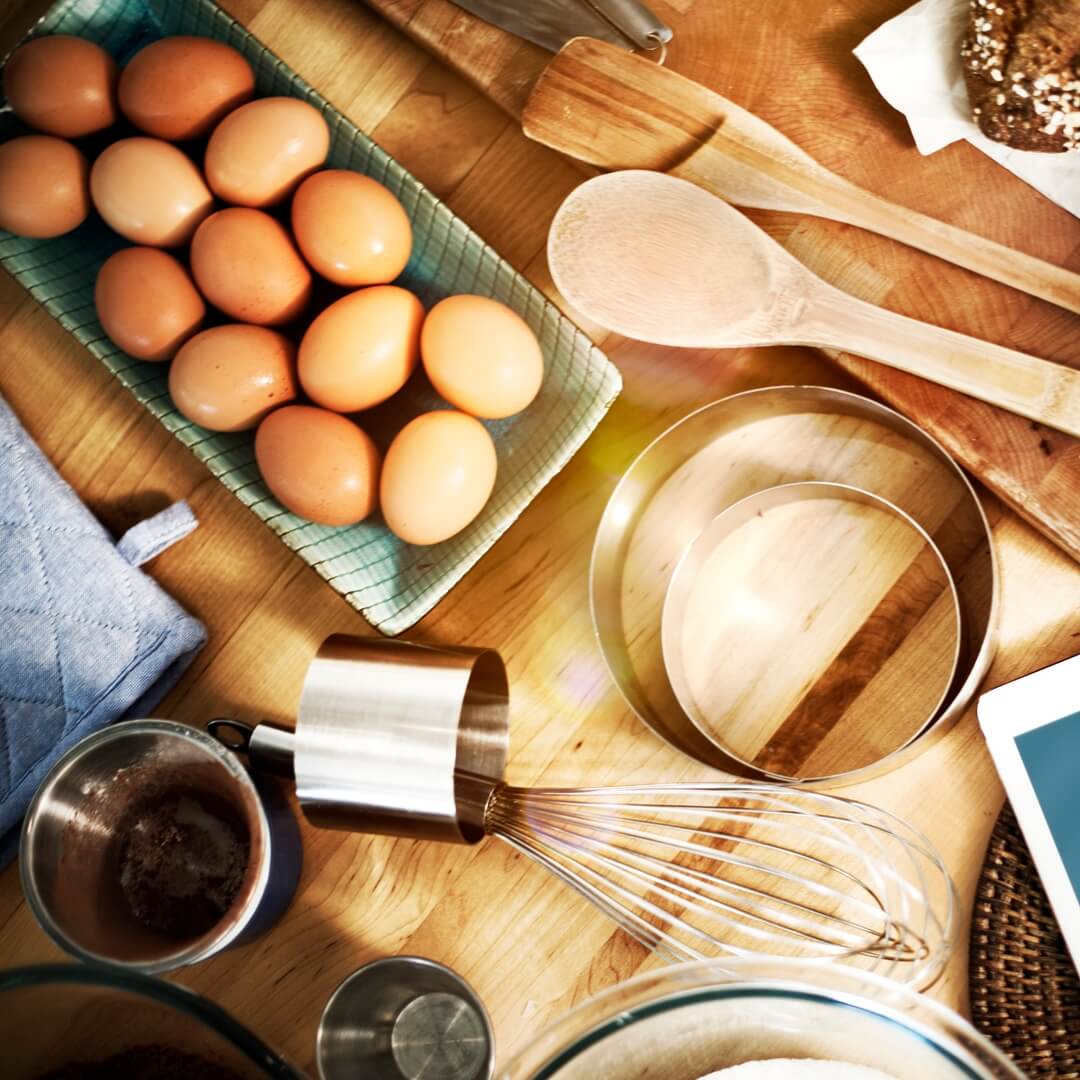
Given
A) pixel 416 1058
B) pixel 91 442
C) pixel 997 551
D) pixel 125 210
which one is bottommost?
pixel 416 1058

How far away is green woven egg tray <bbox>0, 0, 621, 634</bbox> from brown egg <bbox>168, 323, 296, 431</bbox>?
2 centimetres

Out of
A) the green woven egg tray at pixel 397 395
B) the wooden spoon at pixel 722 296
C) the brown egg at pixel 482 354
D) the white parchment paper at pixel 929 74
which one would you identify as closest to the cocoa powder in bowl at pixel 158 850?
the green woven egg tray at pixel 397 395

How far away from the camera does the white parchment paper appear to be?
0.61m

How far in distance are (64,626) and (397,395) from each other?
9.6 inches

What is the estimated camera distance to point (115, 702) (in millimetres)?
625

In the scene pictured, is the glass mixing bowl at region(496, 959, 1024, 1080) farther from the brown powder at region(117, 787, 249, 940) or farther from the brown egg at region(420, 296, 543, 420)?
the brown egg at region(420, 296, 543, 420)

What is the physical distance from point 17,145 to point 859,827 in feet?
2.08

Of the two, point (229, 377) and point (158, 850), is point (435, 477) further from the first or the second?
point (158, 850)

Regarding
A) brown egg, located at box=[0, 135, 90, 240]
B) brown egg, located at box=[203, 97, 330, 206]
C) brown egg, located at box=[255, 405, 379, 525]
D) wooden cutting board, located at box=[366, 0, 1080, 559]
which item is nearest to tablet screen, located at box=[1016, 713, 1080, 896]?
wooden cutting board, located at box=[366, 0, 1080, 559]

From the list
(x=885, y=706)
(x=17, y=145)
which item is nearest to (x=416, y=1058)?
(x=885, y=706)

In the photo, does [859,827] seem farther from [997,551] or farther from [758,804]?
[997,551]

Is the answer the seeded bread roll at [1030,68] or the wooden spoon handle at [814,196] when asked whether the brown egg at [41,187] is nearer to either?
the wooden spoon handle at [814,196]

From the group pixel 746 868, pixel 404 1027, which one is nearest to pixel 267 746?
pixel 404 1027

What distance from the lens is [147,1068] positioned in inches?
19.2
